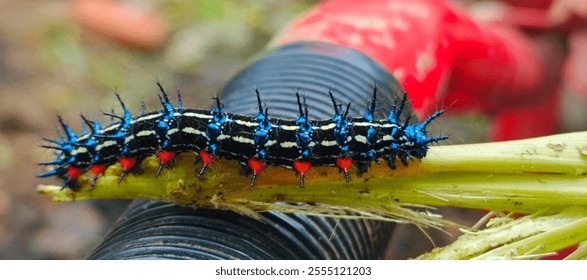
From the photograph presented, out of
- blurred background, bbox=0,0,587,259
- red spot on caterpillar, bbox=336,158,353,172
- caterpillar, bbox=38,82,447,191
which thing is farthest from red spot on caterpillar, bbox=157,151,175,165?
blurred background, bbox=0,0,587,259

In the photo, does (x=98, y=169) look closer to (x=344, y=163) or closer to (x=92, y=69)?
(x=344, y=163)

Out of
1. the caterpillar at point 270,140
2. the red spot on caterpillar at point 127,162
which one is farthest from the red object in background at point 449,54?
the red spot on caterpillar at point 127,162

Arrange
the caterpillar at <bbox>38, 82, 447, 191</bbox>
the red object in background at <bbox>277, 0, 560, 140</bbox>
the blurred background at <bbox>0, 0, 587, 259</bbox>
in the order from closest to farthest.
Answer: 1. the caterpillar at <bbox>38, 82, 447, 191</bbox>
2. the red object in background at <bbox>277, 0, 560, 140</bbox>
3. the blurred background at <bbox>0, 0, 587, 259</bbox>

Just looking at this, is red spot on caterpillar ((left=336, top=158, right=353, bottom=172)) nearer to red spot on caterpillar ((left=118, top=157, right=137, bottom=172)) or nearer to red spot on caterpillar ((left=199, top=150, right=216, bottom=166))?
red spot on caterpillar ((left=199, top=150, right=216, bottom=166))

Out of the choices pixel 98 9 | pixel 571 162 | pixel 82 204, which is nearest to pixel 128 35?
pixel 98 9

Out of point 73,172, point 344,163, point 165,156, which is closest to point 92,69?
point 73,172
